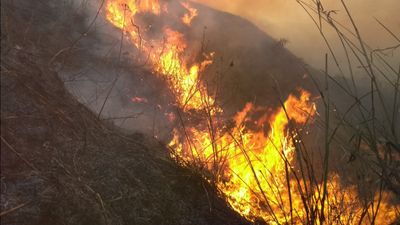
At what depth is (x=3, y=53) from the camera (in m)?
1.93

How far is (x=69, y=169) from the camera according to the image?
1793 millimetres

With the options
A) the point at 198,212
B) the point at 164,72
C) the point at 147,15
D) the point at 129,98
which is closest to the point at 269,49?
the point at 147,15

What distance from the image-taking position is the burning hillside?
4.09 m

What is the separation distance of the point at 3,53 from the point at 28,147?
1.68ft

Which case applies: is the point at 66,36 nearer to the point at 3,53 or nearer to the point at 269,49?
the point at 3,53

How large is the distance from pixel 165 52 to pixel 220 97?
1461 millimetres

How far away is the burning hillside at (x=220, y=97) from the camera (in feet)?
13.4

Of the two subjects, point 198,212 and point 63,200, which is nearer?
point 63,200

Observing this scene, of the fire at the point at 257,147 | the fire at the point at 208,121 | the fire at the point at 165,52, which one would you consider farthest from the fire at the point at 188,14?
the fire at the point at 257,147

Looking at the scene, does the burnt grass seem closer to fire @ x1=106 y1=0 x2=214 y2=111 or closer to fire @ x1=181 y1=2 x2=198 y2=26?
fire @ x1=106 y1=0 x2=214 y2=111

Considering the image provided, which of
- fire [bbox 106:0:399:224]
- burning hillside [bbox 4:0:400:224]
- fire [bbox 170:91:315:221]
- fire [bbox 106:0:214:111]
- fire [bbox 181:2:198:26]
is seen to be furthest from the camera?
fire [bbox 181:2:198:26]

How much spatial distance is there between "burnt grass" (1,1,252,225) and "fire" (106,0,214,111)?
155 inches

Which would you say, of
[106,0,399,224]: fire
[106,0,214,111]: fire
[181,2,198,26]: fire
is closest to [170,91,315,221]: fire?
[106,0,399,224]: fire

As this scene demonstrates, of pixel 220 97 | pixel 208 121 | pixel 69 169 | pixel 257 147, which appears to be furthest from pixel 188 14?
pixel 69 169
